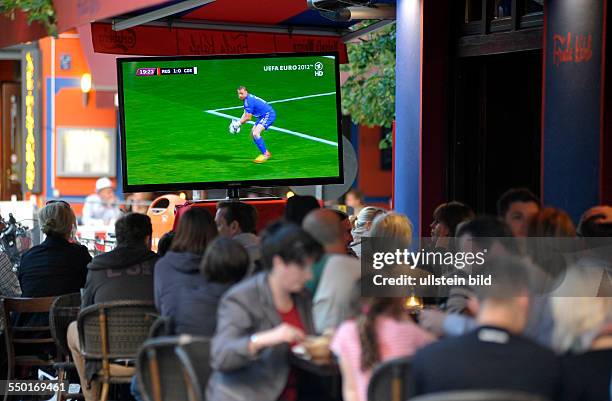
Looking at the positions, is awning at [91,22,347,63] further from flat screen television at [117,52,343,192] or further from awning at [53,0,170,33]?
flat screen television at [117,52,343,192]

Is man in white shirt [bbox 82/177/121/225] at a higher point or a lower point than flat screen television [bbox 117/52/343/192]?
lower

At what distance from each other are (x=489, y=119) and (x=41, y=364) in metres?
4.11

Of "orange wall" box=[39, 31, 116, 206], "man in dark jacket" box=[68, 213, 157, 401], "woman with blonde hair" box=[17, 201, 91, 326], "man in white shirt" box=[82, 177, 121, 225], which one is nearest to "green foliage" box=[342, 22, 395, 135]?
"man in white shirt" box=[82, 177, 121, 225]

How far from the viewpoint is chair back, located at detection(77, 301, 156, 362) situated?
20.2ft

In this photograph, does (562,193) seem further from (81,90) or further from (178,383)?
(81,90)

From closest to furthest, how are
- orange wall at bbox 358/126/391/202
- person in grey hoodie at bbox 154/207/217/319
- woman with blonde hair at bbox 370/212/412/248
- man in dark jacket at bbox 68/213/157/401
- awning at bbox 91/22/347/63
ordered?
person in grey hoodie at bbox 154/207/217/319
woman with blonde hair at bbox 370/212/412/248
man in dark jacket at bbox 68/213/157/401
awning at bbox 91/22/347/63
orange wall at bbox 358/126/391/202

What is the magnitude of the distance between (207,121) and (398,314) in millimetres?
5227

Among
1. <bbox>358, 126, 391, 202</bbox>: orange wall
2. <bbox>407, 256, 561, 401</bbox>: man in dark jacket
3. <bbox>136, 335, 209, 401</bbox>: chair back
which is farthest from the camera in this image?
<bbox>358, 126, 391, 202</bbox>: orange wall

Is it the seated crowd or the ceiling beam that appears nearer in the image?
the seated crowd

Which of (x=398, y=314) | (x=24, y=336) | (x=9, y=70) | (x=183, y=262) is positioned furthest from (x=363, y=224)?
(x=9, y=70)

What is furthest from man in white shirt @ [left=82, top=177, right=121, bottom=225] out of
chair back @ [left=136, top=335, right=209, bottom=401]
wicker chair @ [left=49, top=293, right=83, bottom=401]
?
chair back @ [left=136, top=335, right=209, bottom=401]

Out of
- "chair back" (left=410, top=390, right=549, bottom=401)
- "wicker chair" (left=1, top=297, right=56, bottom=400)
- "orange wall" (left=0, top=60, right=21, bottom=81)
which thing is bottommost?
"wicker chair" (left=1, top=297, right=56, bottom=400)

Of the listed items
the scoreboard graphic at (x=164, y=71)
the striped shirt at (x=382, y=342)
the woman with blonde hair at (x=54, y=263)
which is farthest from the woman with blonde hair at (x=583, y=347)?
the scoreboard graphic at (x=164, y=71)

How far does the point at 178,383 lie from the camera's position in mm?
4832
